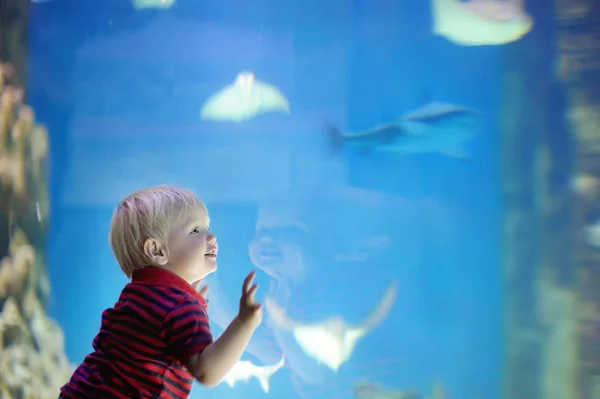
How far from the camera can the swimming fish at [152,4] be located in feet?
11.2

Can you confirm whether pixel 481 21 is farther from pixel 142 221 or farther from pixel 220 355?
pixel 220 355

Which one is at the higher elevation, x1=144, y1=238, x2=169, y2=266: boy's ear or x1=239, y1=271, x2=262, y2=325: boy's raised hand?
x1=144, y1=238, x2=169, y2=266: boy's ear

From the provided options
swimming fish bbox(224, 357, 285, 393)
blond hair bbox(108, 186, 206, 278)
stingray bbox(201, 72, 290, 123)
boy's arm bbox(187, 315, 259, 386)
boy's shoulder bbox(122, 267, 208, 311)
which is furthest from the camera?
stingray bbox(201, 72, 290, 123)

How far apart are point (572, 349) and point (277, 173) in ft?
5.84

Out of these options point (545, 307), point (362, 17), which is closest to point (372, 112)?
point (362, 17)

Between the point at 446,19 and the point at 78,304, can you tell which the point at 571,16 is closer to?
the point at 446,19

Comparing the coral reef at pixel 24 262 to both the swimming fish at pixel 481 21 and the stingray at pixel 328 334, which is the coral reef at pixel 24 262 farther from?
the swimming fish at pixel 481 21

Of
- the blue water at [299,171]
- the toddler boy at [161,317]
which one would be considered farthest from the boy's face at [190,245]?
the blue water at [299,171]

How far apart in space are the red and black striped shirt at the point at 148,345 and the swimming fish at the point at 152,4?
2.43m

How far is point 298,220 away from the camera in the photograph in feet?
10.8

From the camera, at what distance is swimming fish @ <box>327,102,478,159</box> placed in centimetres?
322

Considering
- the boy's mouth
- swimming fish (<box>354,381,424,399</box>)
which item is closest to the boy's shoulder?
the boy's mouth

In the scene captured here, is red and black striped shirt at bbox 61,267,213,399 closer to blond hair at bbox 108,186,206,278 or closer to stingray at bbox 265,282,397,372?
blond hair at bbox 108,186,206,278

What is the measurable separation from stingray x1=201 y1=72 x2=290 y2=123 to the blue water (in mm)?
49
